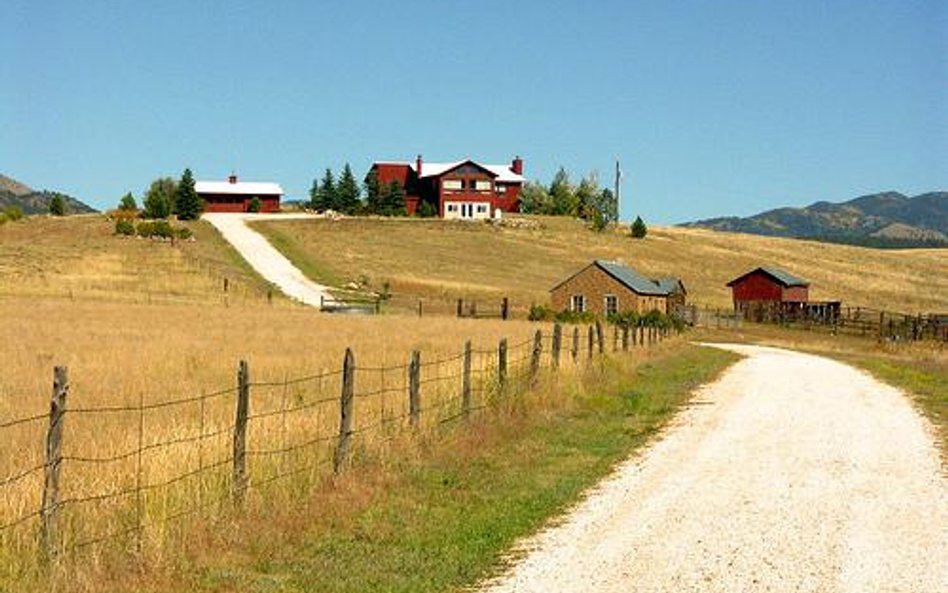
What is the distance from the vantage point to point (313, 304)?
231 feet

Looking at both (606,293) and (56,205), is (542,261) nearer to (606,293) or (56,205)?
(606,293)

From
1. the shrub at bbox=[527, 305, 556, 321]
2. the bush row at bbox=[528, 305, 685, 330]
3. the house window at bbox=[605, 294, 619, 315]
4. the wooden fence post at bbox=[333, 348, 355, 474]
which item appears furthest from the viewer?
the house window at bbox=[605, 294, 619, 315]

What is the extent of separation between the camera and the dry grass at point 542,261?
92.2 metres

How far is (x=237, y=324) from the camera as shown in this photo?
149 feet

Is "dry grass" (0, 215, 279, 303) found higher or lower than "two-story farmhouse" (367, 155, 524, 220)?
lower

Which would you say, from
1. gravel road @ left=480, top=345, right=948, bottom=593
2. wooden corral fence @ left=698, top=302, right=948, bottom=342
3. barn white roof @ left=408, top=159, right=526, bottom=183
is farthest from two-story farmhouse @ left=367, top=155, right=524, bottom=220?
gravel road @ left=480, top=345, right=948, bottom=593

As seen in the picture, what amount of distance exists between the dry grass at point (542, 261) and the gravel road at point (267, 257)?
1.92 m

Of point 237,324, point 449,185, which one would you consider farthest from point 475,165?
point 237,324

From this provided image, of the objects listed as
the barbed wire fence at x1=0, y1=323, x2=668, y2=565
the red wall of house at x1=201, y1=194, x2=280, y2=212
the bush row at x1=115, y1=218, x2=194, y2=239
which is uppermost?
the red wall of house at x1=201, y1=194, x2=280, y2=212

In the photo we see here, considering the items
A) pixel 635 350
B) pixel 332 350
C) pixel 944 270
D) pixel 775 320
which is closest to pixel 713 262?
pixel 944 270

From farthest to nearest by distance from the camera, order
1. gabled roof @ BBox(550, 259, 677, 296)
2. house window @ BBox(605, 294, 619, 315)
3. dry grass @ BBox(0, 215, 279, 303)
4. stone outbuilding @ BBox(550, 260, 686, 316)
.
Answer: house window @ BBox(605, 294, 619, 315) < gabled roof @ BBox(550, 259, 677, 296) < stone outbuilding @ BBox(550, 260, 686, 316) < dry grass @ BBox(0, 215, 279, 303)

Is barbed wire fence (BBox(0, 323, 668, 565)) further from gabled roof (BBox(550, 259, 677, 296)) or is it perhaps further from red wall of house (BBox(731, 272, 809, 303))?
red wall of house (BBox(731, 272, 809, 303))

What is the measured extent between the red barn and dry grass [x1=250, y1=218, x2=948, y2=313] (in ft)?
79.7

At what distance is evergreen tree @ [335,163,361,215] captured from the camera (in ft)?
458
